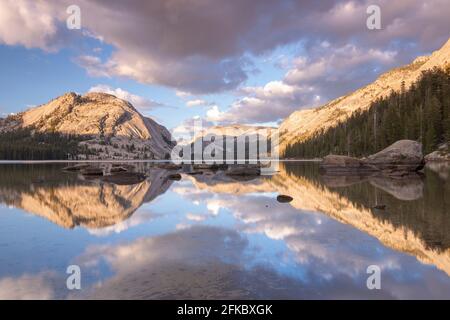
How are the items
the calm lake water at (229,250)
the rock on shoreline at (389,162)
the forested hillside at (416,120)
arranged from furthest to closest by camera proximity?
the forested hillside at (416,120), the rock on shoreline at (389,162), the calm lake water at (229,250)

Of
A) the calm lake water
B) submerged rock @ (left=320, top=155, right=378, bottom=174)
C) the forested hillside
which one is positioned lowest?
the calm lake water

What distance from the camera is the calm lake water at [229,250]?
325 inches

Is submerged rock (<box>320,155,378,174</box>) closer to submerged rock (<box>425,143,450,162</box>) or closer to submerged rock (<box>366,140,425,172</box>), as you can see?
submerged rock (<box>366,140,425,172</box>)

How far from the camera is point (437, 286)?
8.24m

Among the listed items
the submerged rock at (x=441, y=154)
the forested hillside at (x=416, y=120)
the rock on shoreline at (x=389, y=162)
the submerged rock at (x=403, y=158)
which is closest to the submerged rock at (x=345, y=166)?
the rock on shoreline at (x=389, y=162)

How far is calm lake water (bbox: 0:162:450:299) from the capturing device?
27.1 ft

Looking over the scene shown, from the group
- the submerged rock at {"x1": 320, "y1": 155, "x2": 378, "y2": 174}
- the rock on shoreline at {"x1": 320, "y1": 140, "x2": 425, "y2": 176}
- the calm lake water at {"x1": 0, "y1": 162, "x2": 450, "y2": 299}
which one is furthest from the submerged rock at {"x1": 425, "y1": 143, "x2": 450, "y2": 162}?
the calm lake water at {"x1": 0, "y1": 162, "x2": 450, "y2": 299}

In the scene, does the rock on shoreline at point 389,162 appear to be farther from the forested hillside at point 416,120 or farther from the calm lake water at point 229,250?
the calm lake water at point 229,250

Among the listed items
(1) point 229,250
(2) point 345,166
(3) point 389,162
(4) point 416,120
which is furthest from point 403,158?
(1) point 229,250

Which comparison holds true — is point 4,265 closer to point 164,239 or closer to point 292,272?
point 164,239

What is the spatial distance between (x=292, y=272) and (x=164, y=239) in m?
6.24

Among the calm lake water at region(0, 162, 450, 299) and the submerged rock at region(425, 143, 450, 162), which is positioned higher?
the submerged rock at region(425, 143, 450, 162)

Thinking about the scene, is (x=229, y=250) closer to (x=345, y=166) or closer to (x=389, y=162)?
(x=345, y=166)
